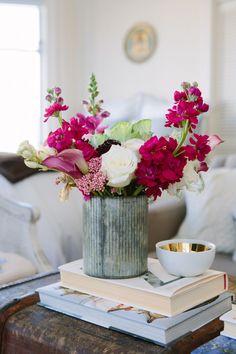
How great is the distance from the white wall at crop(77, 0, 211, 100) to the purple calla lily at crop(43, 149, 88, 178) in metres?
3.62

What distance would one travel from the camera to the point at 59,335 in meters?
1.02

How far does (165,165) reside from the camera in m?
1.00

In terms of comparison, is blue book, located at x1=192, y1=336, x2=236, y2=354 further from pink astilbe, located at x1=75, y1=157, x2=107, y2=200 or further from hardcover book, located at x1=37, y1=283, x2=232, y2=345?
pink astilbe, located at x1=75, y1=157, x2=107, y2=200

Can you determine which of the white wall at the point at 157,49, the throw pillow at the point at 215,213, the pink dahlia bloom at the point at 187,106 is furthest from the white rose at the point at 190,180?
the white wall at the point at 157,49

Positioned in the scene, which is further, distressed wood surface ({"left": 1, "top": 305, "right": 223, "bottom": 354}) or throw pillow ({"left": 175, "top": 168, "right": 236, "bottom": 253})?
throw pillow ({"left": 175, "top": 168, "right": 236, "bottom": 253})

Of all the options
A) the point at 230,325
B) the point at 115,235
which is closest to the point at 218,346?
the point at 230,325

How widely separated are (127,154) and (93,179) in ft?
0.30

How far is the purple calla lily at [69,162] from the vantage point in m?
1.00

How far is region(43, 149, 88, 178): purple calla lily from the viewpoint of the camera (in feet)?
3.29

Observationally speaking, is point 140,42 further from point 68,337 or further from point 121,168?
→ point 68,337

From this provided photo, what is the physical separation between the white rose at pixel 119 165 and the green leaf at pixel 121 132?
0.07 metres

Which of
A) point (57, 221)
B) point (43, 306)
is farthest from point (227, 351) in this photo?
point (57, 221)

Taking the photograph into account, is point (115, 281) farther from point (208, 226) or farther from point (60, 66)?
point (60, 66)

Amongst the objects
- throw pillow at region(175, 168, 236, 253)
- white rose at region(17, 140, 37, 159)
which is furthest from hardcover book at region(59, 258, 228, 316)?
throw pillow at region(175, 168, 236, 253)
